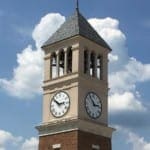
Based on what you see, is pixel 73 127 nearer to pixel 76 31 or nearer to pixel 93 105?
pixel 93 105

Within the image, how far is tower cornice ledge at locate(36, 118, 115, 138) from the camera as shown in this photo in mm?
38406

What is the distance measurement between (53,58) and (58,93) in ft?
11.1

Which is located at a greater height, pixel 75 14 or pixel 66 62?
pixel 75 14

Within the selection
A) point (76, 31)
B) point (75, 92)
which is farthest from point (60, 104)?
point (76, 31)

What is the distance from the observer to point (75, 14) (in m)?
43.9

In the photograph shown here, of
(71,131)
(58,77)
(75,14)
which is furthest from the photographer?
(75,14)

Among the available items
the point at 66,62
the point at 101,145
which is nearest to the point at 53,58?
the point at 66,62

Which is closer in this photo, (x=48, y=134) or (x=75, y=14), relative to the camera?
(x=48, y=134)

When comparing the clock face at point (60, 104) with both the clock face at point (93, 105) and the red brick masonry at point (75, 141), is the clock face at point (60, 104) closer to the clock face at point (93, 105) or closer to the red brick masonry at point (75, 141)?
the clock face at point (93, 105)

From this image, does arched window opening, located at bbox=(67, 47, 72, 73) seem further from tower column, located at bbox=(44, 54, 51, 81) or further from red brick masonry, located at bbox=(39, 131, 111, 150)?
red brick masonry, located at bbox=(39, 131, 111, 150)

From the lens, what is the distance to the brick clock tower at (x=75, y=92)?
38781mm

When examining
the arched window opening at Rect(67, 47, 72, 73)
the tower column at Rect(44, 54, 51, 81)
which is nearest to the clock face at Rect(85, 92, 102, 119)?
the arched window opening at Rect(67, 47, 72, 73)

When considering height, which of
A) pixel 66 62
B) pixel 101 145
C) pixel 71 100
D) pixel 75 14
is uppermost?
pixel 75 14

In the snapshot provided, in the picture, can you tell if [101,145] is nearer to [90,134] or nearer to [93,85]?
[90,134]
